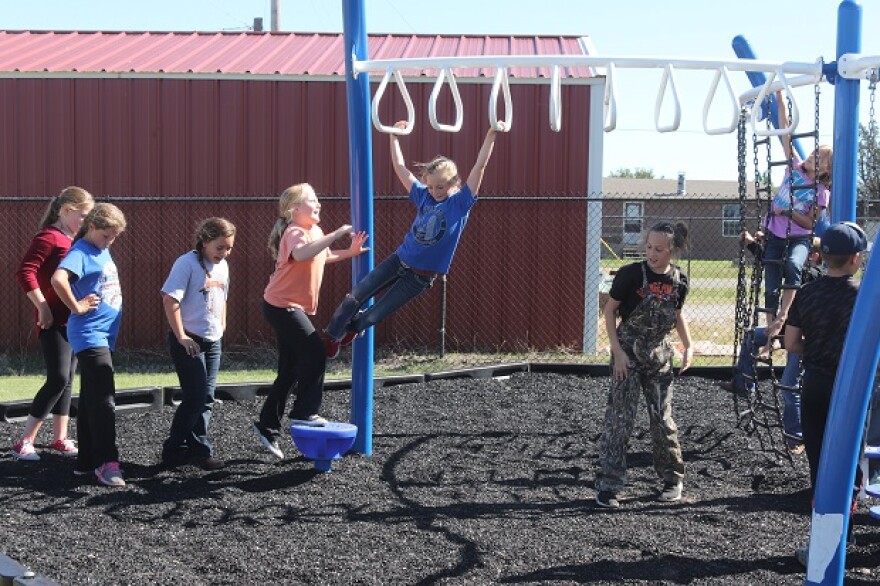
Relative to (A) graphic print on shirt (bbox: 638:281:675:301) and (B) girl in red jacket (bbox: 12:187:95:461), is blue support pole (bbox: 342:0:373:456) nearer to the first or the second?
(B) girl in red jacket (bbox: 12:187:95:461)

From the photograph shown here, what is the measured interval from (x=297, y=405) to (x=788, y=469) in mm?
2992

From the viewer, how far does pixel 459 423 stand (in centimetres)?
741

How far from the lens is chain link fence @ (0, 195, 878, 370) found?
39.5 ft

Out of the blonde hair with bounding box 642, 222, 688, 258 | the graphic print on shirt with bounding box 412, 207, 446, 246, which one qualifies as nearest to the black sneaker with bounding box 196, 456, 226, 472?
the graphic print on shirt with bounding box 412, 207, 446, 246

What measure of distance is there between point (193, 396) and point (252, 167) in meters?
6.67

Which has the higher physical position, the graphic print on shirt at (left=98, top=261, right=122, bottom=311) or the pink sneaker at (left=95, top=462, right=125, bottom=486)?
the graphic print on shirt at (left=98, top=261, right=122, bottom=311)

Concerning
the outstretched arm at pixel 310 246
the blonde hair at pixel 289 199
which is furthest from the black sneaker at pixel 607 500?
the blonde hair at pixel 289 199

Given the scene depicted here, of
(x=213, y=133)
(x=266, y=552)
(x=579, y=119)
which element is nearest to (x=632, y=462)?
(x=266, y=552)

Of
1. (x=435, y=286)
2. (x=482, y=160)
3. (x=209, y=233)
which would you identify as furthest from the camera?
(x=435, y=286)

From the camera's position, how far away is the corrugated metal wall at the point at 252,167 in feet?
39.5

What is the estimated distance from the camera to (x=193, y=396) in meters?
5.95

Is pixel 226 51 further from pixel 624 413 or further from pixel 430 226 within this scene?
pixel 624 413

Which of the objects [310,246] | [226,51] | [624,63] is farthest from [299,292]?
[226,51]

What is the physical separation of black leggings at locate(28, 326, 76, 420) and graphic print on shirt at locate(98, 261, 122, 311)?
0.53m
